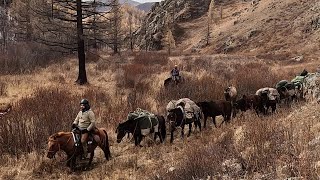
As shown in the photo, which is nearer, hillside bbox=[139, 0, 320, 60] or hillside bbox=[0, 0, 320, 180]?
hillside bbox=[0, 0, 320, 180]

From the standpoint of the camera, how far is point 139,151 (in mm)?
9547

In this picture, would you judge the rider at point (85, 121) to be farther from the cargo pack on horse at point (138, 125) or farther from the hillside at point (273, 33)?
the hillside at point (273, 33)

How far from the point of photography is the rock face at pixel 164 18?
7553 centimetres

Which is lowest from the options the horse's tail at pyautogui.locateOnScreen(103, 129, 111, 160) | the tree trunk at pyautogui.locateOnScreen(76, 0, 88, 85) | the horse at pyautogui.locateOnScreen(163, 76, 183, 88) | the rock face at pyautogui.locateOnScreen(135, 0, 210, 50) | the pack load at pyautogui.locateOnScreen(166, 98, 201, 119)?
the horse's tail at pyautogui.locateOnScreen(103, 129, 111, 160)

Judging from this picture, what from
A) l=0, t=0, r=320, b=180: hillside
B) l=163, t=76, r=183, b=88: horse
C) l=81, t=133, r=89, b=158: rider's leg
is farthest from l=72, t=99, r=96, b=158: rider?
l=163, t=76, r=183, b=88: horse

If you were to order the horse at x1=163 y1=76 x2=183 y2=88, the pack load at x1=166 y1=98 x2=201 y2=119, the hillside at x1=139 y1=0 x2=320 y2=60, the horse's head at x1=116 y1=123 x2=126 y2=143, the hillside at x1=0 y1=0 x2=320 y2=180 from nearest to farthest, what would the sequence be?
the hillside at x1=0 y1=0 x2=320 y2=180 → the horse's head at x1=116 y1=123 x2=126 y2=143 → the pack load at x1=166 y1=98 x2=201 y2=119 → the horse at x1=163 y1=76 x2=183 y2=88 → the hillside at x1=139 y1=0 x2=320 y2=60

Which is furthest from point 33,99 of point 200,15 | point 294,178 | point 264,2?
point 200,15

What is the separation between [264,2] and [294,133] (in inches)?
2397

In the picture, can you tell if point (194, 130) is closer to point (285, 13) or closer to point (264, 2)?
point (285, 13)

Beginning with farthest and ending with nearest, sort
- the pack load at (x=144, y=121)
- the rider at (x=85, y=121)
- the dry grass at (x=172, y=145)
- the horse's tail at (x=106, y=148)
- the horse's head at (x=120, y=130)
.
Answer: the pack load at (x=144, y=121)
the horse's head at (x=120, y=130)
the horse's tail at (x=106, y=148)
the rider at (x=85, y=121)
the dry grass at (x=172, y=145)

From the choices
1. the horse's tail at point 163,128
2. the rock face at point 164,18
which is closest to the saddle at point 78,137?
the horse's tail at point 163,128

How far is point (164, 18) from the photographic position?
8081 cm

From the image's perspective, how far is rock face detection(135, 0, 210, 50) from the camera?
75.5 metres

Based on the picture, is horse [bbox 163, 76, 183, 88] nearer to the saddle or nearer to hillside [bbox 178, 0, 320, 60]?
the saddle
